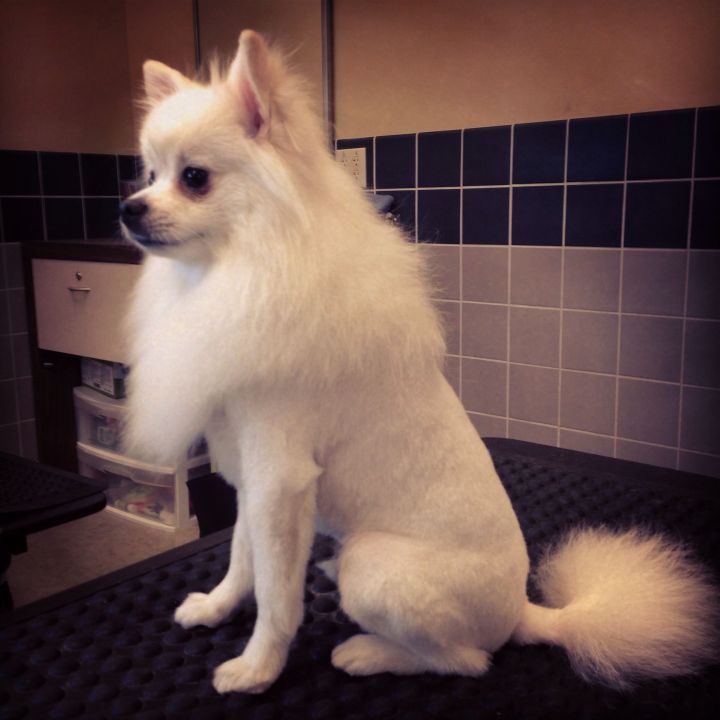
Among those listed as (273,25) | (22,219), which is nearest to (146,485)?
(22,219)

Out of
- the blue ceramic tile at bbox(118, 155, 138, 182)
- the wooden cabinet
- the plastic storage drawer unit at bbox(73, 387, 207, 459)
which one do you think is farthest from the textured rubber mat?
the blue ceramic tile at bbox(118, 155, 138, 182)

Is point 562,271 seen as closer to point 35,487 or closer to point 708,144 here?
point 708,144

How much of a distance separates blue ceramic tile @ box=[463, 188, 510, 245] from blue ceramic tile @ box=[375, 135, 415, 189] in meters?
0.22

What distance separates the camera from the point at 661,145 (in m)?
1.80

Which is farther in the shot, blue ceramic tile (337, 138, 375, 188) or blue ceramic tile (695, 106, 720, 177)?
blue ceramic tile (337, 138, 375, 188)

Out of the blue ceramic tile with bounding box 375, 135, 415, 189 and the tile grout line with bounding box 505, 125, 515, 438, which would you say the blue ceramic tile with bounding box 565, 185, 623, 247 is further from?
the blue ceramic tile with bounding box 375, 135, 415, 189

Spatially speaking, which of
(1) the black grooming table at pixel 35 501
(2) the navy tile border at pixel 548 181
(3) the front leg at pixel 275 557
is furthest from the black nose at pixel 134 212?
(2) the navy tile border at pixel 548 181

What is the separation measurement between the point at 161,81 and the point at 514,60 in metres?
1.38

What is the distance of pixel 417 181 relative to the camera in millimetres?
2246

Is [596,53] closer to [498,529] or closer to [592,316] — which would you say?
[592,316]

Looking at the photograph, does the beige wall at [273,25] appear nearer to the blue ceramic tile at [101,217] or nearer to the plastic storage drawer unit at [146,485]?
the blue ceramic tile at [101,217]

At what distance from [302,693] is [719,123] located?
5.23 ft

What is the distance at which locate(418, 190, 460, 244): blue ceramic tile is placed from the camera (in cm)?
219

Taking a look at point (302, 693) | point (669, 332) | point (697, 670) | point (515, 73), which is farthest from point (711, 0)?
point (302, 693)
